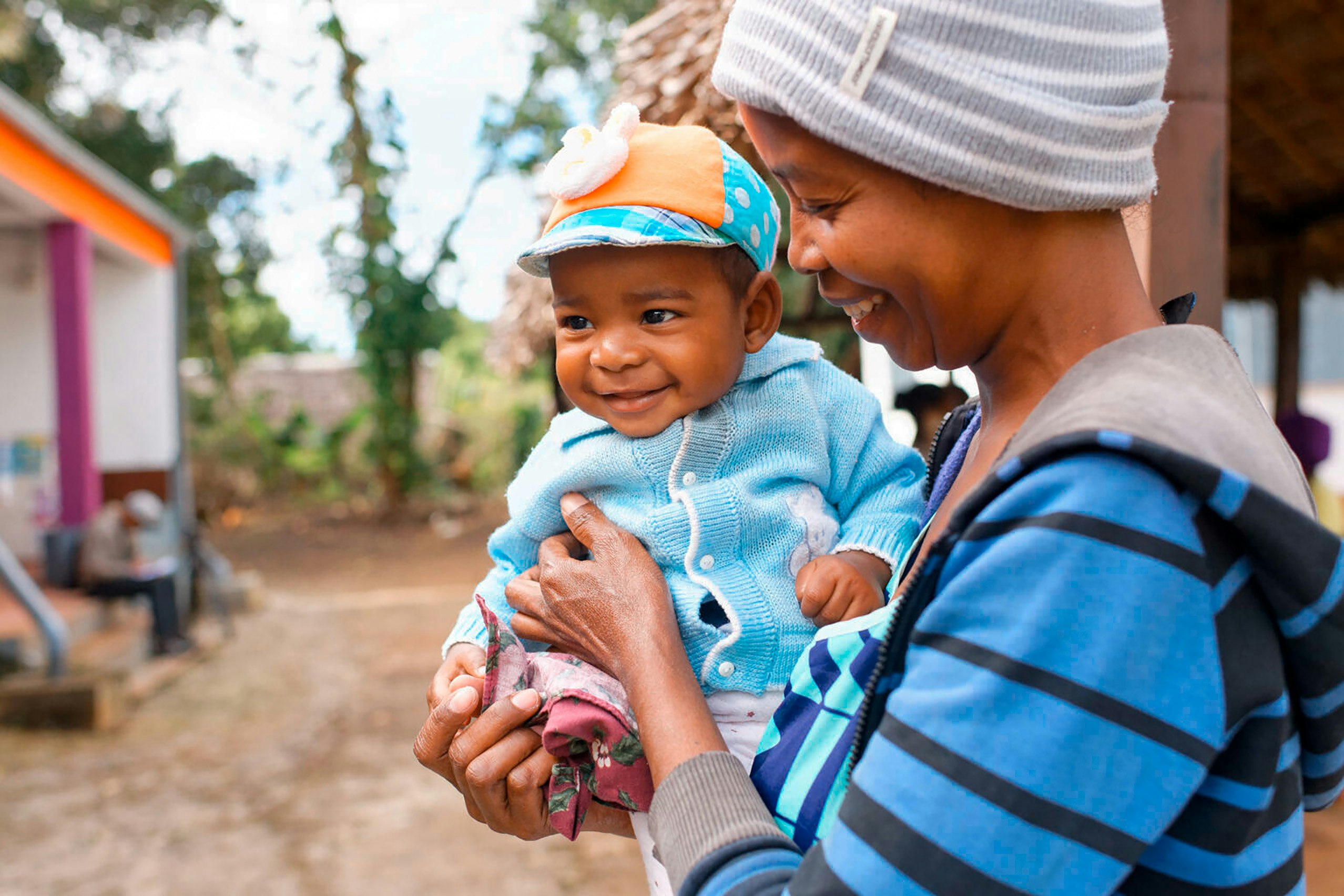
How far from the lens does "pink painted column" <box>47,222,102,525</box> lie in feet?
29.1

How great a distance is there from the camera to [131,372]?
10836 millimetres

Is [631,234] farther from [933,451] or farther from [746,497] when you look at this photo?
[933,451]

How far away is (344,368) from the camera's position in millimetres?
19906

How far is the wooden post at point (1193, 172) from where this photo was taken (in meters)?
1.79

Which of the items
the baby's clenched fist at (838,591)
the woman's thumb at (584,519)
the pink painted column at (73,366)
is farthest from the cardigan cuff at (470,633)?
the pink painted column at (73,366)

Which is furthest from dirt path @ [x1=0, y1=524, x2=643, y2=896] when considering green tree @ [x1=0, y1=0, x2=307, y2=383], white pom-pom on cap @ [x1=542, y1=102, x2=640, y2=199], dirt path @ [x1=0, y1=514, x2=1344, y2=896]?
green tree @ [x1=0, y1=0, x2=307, y2=383]

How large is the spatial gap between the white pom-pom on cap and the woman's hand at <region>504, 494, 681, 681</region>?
0.51 meters

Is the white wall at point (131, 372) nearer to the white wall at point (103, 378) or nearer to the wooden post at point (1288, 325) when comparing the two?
the white wall at point (103, 378)

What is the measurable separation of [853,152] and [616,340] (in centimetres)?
63

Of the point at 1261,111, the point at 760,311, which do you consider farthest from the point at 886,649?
the point at 1261,111

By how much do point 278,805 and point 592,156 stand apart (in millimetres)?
5540

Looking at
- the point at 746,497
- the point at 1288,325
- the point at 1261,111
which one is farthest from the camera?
the point at 1288,325

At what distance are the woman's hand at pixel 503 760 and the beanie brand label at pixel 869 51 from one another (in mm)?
929

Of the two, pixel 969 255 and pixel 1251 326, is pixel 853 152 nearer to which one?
pixel 969 255
